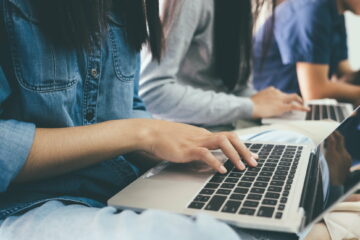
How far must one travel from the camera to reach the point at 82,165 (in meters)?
0.71

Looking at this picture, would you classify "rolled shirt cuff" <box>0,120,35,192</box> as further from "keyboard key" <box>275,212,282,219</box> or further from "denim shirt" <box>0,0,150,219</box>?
"keyboard key" <box>275,212,282,219</box>

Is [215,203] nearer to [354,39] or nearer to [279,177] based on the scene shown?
[279,177]

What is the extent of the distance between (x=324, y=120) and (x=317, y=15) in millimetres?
586

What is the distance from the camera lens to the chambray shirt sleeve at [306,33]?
1.64 m

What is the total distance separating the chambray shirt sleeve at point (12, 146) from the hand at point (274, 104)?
2.83 feet

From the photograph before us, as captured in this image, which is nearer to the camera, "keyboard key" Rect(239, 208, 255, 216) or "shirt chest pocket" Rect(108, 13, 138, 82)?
"keyboard key" Rect(239, 208, 255, 216)

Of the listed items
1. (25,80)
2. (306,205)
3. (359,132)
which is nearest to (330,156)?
(359,132)

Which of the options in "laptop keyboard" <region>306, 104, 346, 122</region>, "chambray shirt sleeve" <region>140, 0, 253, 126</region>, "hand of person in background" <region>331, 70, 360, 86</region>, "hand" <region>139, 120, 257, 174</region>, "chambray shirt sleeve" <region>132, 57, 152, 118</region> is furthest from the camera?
"hand of person in background" <region>331, 70, 360, 86</region>

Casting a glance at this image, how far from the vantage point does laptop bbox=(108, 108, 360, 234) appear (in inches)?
21.5

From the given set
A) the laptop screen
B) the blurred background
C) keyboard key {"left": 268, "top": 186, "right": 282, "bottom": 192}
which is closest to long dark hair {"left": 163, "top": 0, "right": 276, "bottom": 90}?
the laptop screen

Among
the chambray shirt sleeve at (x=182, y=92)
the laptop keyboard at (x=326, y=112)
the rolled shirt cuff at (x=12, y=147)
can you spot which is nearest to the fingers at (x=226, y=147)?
the rolled shirt cuff at (x=12, y=147)

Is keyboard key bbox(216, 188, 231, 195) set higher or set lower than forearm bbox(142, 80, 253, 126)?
higher

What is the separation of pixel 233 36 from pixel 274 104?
28cm

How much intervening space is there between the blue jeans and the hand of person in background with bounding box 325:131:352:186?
0.64ft
